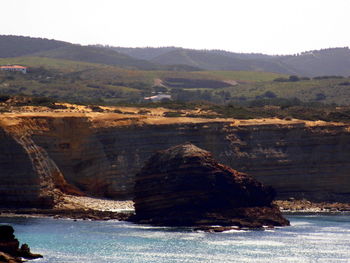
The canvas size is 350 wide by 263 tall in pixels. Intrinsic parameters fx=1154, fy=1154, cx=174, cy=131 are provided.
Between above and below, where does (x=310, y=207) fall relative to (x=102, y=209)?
below

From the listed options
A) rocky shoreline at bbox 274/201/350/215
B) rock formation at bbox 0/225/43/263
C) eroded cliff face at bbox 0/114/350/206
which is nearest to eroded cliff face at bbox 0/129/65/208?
eroded cliff face at bbox 0/114/350/206

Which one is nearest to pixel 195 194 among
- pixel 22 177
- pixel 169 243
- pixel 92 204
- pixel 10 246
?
pixel 169 243

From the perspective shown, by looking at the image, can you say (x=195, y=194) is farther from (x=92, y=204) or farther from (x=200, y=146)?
(x=200, y=146)

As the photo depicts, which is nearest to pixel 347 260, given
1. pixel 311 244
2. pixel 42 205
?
pixel 311 244

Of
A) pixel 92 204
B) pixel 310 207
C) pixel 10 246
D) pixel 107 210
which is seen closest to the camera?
pixel 10 246

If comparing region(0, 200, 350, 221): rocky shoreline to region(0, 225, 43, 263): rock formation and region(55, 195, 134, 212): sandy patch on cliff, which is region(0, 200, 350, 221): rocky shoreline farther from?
region(0, 225, 43, 263): rock formation

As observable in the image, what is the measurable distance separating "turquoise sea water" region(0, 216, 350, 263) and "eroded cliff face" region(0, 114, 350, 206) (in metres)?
15.7

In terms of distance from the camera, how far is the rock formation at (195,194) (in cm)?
9469

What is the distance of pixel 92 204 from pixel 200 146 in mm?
16943

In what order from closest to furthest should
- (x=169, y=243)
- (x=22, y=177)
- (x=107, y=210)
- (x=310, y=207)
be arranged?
(x=169, y=243) < (x=22, y=177) < (x=107, y=210) < (x=310, y=207)

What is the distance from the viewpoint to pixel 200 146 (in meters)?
121

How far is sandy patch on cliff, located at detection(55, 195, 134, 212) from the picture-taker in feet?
352

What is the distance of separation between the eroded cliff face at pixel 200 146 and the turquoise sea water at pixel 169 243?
51.5 ft

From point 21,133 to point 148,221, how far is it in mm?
18760
